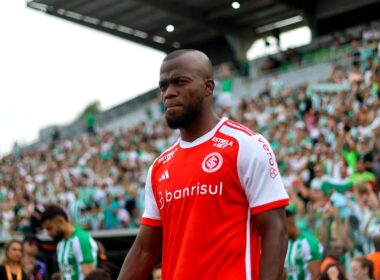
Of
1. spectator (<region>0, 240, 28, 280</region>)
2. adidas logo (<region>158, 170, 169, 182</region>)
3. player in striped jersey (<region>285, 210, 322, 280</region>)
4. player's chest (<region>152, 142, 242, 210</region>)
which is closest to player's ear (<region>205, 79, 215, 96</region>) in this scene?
player's chest (<region>152, 142, 242, 210</region>)

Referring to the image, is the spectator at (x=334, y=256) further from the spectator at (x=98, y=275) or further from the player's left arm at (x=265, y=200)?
the player's left arm at (x=265, y=200)

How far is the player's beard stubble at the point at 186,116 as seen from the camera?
3588 millimetres

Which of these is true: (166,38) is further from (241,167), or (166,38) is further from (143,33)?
(241,167)

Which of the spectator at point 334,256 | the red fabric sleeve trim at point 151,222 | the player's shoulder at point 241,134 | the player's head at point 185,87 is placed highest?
the player's head at point 185,87

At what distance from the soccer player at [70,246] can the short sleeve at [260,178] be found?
4299 millimetres

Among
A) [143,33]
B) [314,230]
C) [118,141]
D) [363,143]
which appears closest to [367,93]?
[363,143]

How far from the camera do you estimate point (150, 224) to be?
12.6 feet

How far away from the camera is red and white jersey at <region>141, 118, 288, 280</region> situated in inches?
135

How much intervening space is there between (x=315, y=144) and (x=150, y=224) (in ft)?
42.1

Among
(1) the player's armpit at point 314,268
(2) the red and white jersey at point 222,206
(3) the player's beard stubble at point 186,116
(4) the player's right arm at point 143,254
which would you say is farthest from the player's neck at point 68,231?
(3) the player's beard stubble at point 186,116

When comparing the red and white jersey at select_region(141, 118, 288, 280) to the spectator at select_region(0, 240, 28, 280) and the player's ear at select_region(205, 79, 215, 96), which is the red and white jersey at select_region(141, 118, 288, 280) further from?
the spectator at select_region(0, 240, 28, 280)

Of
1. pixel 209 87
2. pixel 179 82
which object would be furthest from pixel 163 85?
pixel 209 87

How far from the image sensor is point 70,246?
7738 mm

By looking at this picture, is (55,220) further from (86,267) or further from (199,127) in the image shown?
(199,127)
